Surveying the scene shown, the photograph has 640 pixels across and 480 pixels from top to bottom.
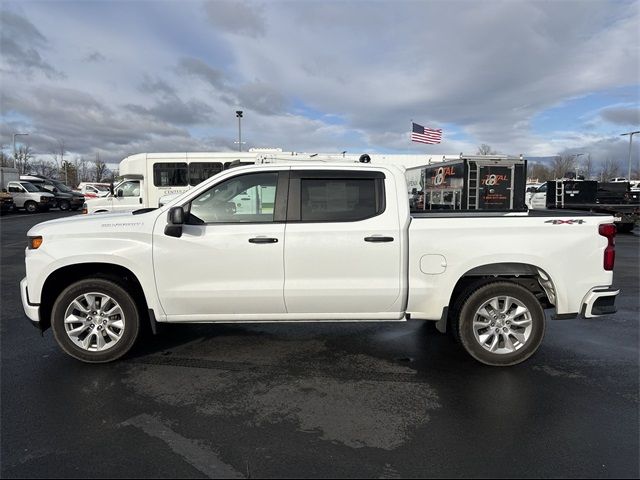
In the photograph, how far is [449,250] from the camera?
14.6 feet

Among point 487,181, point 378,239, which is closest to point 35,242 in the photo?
point 378,239

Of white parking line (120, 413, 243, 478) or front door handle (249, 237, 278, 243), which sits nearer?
white parking line (120, 413, 243, 478)

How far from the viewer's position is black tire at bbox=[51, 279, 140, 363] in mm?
4461

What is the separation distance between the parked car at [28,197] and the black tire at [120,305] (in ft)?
100

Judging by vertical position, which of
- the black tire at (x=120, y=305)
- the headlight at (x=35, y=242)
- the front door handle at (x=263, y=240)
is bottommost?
the black tire at (x=120, y=305)

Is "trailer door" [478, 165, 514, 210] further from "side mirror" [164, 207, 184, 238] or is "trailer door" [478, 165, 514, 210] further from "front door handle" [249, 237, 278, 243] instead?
"side mirror" [164, 207, 184, 238]

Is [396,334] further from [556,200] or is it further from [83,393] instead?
[556,200]

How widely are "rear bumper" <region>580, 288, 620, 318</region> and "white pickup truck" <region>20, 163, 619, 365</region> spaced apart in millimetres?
12

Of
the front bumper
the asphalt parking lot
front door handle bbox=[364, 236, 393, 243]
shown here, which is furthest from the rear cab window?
the front bumper

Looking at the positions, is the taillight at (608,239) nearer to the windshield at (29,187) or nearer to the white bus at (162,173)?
the white bus at (162,173)

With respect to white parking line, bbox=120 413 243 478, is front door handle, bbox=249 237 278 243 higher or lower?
higher

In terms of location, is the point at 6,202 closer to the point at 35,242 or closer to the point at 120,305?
the point at 35,242

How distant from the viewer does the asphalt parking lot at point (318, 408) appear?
2.99m

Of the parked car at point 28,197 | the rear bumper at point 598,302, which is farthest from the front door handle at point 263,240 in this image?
the parked car at point 28,197
